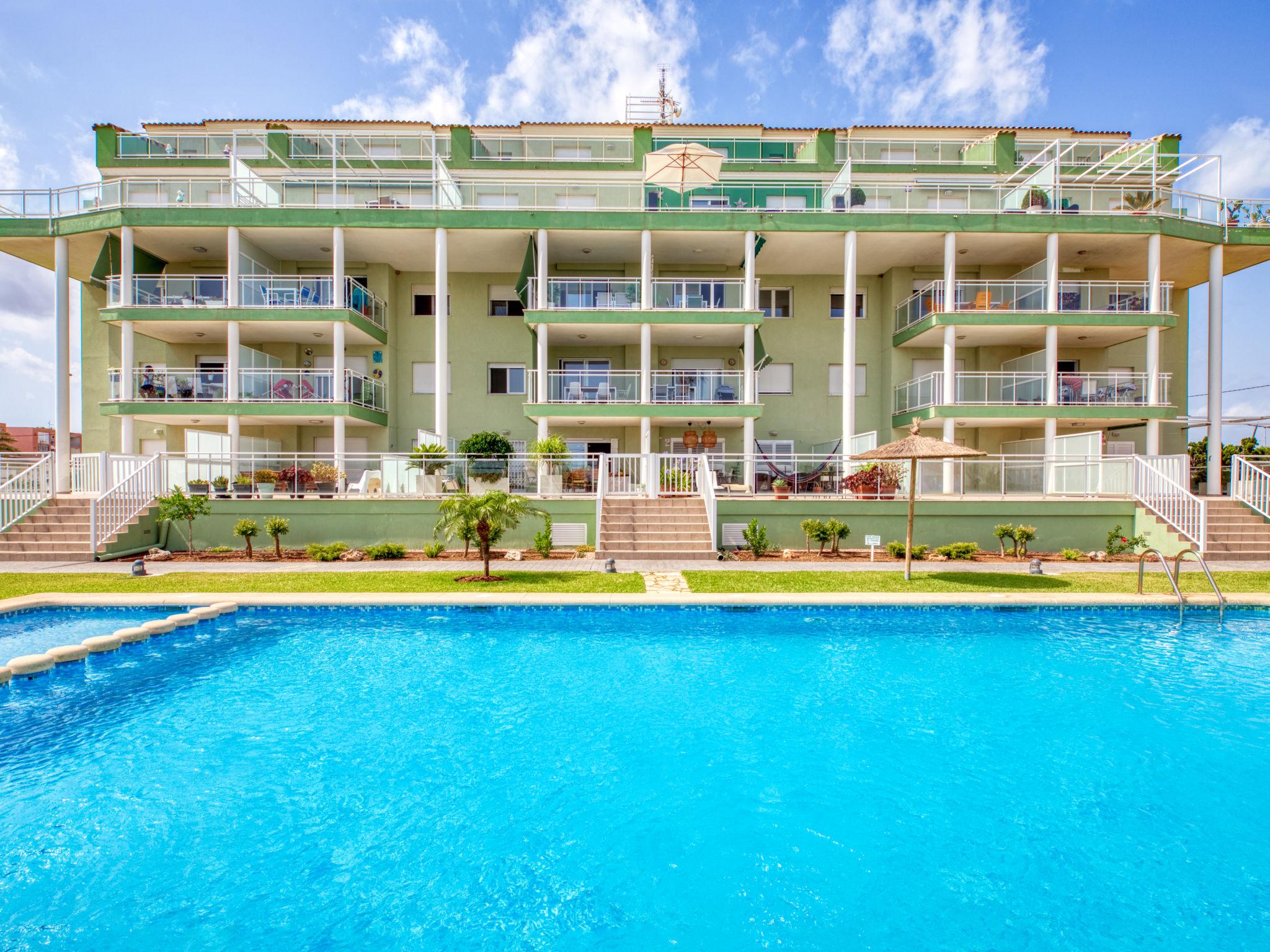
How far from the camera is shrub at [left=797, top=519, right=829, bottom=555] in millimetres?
15352

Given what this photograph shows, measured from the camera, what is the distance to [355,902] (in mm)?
4086

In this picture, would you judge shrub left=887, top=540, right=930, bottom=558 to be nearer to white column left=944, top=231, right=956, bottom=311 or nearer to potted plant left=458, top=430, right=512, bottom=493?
white column left=944, top=231, right=956, bottom=311

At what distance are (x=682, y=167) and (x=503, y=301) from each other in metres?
8.46

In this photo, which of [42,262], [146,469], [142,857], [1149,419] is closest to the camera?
[142,857]

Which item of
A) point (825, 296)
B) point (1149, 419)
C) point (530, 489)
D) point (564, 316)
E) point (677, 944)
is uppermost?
point (825, 296)

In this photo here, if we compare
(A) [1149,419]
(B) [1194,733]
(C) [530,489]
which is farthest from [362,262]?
(A) [1149,419]

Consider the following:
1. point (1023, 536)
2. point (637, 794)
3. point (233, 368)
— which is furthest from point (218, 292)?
point (1023, 536)

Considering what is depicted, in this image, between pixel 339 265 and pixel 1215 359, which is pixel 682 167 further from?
pixel 1215 359

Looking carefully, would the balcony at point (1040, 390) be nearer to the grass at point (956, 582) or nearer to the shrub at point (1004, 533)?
the shrub at point (1004, 533)

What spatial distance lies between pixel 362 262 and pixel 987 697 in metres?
23.5

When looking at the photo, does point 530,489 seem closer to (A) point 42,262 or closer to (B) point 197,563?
(B) point 197,563

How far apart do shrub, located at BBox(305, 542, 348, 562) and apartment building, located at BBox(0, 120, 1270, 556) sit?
418 centimetres

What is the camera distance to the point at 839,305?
77.3 feet

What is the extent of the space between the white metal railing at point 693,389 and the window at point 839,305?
5733 mm
